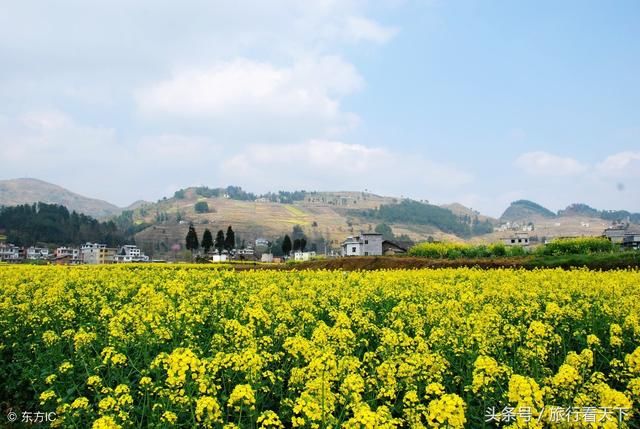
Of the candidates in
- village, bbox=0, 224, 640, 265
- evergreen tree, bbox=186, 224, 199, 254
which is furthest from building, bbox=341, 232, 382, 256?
evergreen tree, bbox=186, 224, 199, 254

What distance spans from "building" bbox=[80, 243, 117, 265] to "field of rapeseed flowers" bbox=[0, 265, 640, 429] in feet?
428

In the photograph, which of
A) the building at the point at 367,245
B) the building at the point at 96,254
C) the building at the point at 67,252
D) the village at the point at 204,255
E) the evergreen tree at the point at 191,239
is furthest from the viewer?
the building at the point at 96,254

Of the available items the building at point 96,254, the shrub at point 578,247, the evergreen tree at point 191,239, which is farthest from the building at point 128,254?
the shrub at point 578,247

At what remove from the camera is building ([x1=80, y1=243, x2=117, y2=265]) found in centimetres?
13550

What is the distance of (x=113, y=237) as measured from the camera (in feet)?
541

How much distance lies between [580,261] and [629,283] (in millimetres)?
17012

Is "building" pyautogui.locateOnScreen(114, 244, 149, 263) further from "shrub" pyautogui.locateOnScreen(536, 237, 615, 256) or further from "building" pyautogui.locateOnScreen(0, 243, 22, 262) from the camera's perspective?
"shrub" pyautogui.locateOnScreen(536, 237, 615, 256)

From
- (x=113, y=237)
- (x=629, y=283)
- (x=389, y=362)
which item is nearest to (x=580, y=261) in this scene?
(x=629, y=283)

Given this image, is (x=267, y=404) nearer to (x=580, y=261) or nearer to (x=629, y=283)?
(x=629, y=283)

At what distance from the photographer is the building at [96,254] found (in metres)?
136
